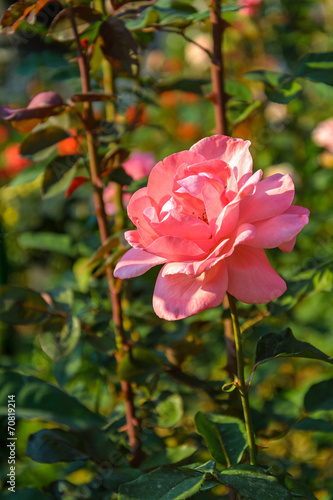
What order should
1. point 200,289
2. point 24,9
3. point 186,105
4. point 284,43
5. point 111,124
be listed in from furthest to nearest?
point 186,105 < point 284,43 < point 111,124 < point 24,9 < point 200,289

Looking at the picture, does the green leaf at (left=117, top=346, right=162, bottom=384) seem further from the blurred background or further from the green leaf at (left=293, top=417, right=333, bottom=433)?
the green leaf at (left=293, top=417, right=333, bottom=433)

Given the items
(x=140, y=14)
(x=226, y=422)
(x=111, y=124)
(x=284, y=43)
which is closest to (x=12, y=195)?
(x=284, y=43)

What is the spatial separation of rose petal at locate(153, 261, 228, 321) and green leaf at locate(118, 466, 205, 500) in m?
0.15

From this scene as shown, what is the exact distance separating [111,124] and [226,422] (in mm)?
526

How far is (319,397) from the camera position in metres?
0.74

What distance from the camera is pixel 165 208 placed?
53cm

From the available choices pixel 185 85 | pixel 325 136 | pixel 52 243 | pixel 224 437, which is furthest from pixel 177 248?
pixel 325 136

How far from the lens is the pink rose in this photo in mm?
494

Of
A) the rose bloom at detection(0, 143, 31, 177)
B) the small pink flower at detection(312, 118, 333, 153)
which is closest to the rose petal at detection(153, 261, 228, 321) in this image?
the small pink flower at detection(312, 118, 333, 153)

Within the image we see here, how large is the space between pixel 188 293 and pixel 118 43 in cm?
36

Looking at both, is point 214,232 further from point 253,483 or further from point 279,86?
point 279,86

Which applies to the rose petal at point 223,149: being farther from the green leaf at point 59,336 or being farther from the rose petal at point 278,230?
the green leaf at point 59,336

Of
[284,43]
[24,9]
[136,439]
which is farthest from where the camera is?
[284,43]

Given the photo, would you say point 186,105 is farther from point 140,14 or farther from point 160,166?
point 160,166
